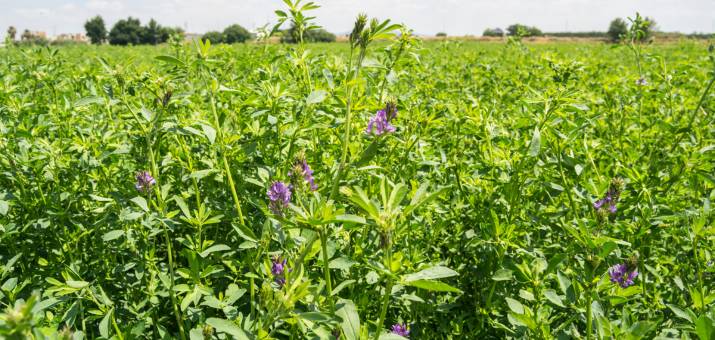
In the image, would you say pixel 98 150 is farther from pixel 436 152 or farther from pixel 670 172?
pixel 670 172

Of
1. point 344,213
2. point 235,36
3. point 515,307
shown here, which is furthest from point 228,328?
point 235,36

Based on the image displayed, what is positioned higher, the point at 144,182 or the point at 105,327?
the point at 144,182

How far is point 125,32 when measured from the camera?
64312 millimetres

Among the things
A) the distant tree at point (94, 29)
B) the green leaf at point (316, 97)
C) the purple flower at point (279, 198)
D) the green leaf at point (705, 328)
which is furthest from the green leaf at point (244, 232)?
the distant tree at point (94, 29)

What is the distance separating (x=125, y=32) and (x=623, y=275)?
74.1 meters

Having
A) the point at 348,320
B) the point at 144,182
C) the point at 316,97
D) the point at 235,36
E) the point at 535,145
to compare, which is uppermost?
the point at 235,36

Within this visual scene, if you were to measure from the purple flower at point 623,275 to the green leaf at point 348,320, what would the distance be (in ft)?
3.77

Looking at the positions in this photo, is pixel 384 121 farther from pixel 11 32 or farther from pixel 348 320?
pixel 11 32

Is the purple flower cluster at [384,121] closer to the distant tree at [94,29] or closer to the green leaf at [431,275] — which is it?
the green leaf at [431,275]

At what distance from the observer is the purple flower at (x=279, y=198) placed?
143cm

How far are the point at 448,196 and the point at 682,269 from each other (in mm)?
1296

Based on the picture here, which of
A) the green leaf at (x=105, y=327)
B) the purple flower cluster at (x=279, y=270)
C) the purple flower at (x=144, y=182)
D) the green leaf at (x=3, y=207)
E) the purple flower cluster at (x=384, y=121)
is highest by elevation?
the purple flower cluster at (x=384, y=121)

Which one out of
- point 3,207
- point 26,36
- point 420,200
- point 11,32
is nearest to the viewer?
point 420,200

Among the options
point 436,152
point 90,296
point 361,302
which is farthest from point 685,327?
point 90,296
